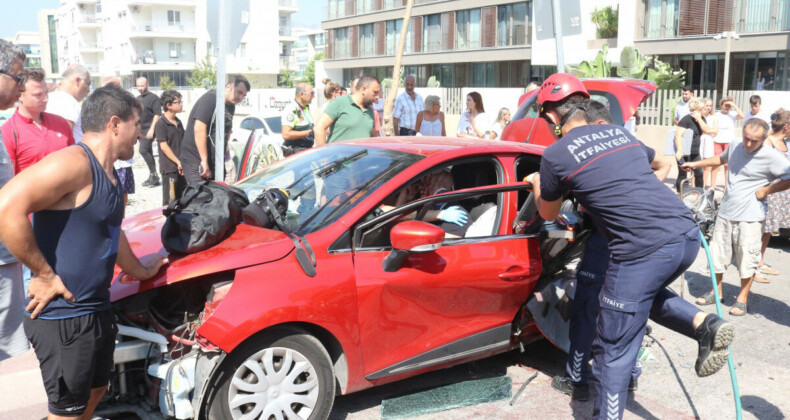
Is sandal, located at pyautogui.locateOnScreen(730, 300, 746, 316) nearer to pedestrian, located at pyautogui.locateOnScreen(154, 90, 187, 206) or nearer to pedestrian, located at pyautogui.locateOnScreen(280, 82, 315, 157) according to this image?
pedestrian, located at pyautogui.locateOnScreen(280, 82, 315, 157)

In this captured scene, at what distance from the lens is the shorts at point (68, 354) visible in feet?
9.50

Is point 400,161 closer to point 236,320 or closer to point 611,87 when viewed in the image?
point 236,320

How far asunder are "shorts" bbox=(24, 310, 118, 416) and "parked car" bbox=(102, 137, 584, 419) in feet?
1.57

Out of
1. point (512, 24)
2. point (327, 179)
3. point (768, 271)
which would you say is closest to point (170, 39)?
point (512, 24)

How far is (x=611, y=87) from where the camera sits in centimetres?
839

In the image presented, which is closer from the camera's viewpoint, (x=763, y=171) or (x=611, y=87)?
(x=763, y=171)

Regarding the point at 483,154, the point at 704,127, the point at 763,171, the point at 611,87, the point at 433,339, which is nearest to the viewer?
the point at 433,339

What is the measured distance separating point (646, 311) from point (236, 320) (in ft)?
7.03

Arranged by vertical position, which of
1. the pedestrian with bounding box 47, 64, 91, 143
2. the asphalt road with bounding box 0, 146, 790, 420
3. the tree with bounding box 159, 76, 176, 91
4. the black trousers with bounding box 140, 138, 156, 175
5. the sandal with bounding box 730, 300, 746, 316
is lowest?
the asphalt road with bounding box 0, 146, 790, 420

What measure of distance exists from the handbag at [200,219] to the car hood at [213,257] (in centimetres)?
5

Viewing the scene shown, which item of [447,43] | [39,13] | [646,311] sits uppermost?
[39,13]

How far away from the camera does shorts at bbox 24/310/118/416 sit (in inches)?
114

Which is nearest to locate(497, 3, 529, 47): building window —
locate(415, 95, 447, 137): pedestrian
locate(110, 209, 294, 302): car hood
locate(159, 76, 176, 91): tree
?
locate(415, 95, 447, 137): pedestrian

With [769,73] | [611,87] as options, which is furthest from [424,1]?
[611,87]
